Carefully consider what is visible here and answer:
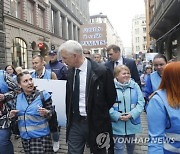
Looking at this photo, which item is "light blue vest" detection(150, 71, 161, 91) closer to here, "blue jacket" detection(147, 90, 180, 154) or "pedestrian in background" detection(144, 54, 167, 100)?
"pedestrian in background" detection(144, 54, 167, 100)

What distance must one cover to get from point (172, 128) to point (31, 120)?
1924 millimetres

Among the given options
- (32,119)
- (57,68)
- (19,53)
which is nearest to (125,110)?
(32,119)

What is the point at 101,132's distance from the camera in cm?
321

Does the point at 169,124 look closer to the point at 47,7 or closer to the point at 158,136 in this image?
the point at 158,136

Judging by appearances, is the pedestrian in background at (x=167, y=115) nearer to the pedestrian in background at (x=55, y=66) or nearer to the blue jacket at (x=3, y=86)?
the blue jacket at (x=3, y=86)

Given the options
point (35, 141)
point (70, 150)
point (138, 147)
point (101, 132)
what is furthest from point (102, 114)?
point (138, 147)

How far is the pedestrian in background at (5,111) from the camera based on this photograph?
3.79 metres

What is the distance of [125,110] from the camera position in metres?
3.85

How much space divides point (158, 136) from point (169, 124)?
0.12 metres

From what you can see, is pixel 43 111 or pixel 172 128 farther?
pixel 43 111

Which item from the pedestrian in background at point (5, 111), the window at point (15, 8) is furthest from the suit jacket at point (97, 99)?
the window at point (15, 8)

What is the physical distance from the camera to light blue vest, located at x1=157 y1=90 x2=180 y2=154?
6.90 ft

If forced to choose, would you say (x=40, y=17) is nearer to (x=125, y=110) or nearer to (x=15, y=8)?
(x=15, y=8)

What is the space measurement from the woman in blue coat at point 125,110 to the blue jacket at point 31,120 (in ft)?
3.06
